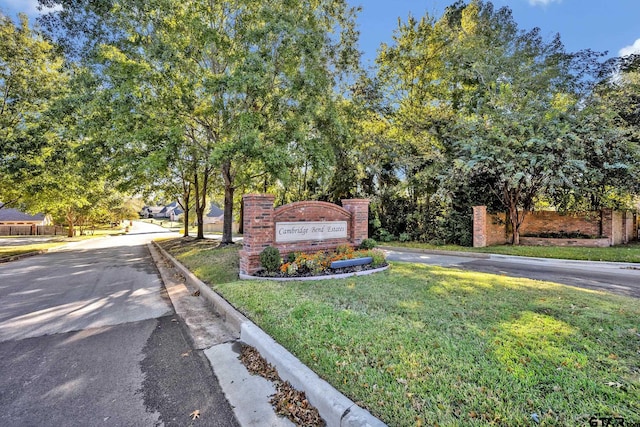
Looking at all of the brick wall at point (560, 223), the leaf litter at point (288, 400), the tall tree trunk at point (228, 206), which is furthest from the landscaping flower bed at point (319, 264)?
the brick wall at point (560, 223)

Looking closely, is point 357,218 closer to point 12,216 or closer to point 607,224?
point 607,224

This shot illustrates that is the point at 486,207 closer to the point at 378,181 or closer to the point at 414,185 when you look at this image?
the point at 414,185

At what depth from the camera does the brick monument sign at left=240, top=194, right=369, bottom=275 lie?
673 centimetres

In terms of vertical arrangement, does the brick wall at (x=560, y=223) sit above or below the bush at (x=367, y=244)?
above

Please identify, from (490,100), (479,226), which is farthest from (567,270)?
(490,100)

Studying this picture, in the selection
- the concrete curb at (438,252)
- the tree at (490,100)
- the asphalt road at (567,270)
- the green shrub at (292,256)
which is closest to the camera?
the asphalt road at (567,270)

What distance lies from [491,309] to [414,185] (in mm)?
10979

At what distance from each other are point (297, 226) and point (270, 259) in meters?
1.19

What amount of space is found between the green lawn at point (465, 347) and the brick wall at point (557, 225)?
296 inches

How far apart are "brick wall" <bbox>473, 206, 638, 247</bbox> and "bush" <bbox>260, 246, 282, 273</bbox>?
31.4 feet

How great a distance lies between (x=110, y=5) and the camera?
920 centimetres

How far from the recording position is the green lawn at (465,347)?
7.13ft

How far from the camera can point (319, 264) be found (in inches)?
271

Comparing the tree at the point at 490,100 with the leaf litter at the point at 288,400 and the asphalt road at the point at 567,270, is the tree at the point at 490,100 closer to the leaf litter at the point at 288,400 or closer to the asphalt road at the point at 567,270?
the asphalt road at the point at 567,270
